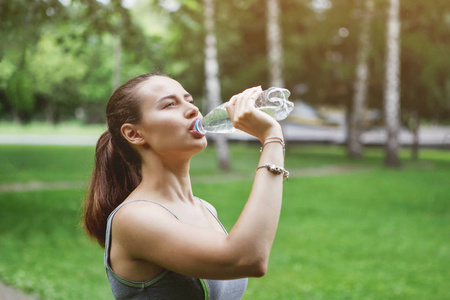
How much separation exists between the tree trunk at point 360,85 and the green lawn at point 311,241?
28.8 feet

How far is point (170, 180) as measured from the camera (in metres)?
1.78

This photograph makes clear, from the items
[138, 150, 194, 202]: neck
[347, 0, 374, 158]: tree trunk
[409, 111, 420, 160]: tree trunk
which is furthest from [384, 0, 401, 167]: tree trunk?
[138, 150, 194, 202]: neck

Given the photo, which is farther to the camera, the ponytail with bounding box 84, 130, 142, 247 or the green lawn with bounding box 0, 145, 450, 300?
the green lawn with bounding box 0, 145, 450, 300

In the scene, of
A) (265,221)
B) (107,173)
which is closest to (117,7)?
(107,173)

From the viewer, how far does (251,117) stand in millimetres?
1558

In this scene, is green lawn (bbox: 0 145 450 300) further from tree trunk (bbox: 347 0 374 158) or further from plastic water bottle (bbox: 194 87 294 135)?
tree trunk (bbox: 347 0 374 158)

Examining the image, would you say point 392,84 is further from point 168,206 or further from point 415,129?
point 168,206

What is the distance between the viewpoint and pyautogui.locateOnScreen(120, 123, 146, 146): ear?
5.76 ft

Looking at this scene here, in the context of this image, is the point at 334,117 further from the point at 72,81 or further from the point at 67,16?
the point at 67,16

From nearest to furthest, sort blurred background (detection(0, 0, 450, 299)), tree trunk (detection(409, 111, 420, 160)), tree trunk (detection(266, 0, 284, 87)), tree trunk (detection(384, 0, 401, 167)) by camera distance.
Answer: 1. blurred background (detection(0, 0, 450, 299))
2. tree trunk (detection(384, 0, 401, 167))
3. tree trunk (detection(266, 0, 284, 87))
4. tree trunk (detection(409, 111, 420, 160))

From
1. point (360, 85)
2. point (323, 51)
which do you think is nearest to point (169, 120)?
point (360, 85)

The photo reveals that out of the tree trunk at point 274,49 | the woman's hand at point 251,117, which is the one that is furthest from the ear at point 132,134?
the tree trunk at point 274,49

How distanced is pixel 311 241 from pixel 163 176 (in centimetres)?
698

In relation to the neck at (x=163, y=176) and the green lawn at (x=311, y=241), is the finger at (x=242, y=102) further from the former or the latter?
the green lawn at (x=311, y=241)
